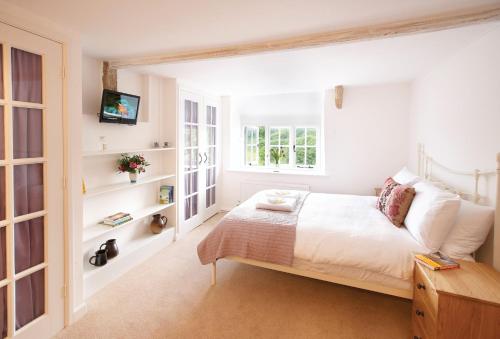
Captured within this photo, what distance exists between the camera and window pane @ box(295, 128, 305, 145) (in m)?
4.71

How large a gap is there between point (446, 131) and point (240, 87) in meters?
2.77

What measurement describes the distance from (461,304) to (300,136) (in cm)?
360

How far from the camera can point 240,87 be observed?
407 centimetres

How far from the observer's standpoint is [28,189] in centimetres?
174

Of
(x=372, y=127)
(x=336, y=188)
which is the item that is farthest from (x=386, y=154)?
(x=336, y=188)

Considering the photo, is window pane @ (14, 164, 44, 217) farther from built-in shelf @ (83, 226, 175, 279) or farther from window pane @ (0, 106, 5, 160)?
built-in shelf @ (83, 226, 175, 279)

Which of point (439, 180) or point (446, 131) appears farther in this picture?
point (439, 180)

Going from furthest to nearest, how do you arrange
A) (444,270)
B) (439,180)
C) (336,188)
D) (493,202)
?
(336,188), (439,180), (493,202), (444,270)

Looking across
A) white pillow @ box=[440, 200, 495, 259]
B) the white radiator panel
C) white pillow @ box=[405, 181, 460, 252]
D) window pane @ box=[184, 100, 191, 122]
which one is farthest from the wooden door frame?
the white radiator panel

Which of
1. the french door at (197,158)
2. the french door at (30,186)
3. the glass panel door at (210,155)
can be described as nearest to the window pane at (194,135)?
the french door at (197,158)

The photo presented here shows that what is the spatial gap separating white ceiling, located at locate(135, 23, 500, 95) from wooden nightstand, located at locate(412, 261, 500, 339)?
1810mm

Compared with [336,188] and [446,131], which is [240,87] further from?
[446,131]

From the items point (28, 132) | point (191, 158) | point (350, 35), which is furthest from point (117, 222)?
point (350, 35)

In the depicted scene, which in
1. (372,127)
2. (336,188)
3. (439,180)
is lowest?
(336,188)
